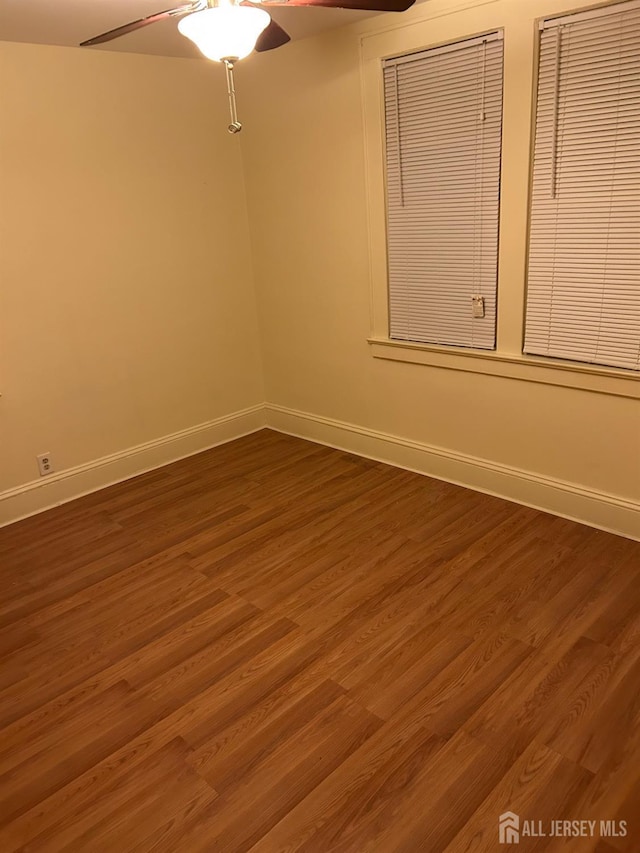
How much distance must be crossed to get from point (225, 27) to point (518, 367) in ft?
6.62

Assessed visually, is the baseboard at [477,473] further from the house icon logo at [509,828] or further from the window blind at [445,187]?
the house icon logo at [509,828]

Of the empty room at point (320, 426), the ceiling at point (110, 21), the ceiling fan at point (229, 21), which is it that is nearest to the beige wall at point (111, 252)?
the empty room at point (320, 426)

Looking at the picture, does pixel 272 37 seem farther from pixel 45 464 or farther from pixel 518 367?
pixel 45 464

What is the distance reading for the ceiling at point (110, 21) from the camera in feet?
8.43

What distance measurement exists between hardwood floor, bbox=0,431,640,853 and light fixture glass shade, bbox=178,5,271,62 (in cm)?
204

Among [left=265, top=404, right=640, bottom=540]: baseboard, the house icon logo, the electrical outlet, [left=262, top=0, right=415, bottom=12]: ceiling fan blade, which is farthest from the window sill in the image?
the electrical outlet

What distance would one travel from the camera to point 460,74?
289 centimetres

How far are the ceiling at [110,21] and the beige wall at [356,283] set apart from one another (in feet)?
0.92

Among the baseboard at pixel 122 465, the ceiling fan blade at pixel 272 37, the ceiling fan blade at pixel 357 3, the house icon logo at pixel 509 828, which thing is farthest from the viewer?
the baseboard at pixel 122 465

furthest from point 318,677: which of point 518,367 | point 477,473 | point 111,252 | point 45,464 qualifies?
point 111,252

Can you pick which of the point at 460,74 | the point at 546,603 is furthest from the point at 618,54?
the point at 546,603

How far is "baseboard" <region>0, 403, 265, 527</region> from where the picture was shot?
350 cm

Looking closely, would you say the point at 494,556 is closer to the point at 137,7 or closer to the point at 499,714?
the point at 499,714

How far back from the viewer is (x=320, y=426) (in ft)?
14.0
